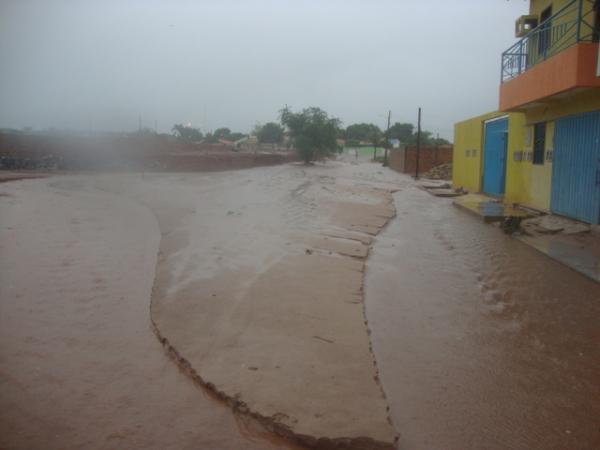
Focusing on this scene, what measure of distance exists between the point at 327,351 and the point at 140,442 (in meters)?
1.85

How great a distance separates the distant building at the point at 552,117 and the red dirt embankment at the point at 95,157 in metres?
23.0

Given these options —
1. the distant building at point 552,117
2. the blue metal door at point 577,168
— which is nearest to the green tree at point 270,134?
the distant building at point 552,117

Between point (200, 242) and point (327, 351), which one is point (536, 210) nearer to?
point (200, 242)

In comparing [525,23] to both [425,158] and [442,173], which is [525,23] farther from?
[425,158]

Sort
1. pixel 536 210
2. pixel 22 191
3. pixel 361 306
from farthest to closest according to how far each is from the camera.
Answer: pixel 22 191 → pixel 536 210 → pixel 361 306

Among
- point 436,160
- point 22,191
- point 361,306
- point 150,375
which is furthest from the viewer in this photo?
point 436,160

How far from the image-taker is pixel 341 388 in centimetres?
378

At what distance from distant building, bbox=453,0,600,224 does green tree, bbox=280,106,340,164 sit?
2578 cm

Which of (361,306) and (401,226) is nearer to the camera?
(361,306)

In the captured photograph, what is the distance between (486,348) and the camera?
4.88m

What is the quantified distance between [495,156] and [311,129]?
26630 millimetres

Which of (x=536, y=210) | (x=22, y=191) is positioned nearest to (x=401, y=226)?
(x=536, y=210)

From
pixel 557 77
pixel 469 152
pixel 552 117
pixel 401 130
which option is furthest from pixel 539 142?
pixel 401 130

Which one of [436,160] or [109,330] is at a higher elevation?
[436,160]
